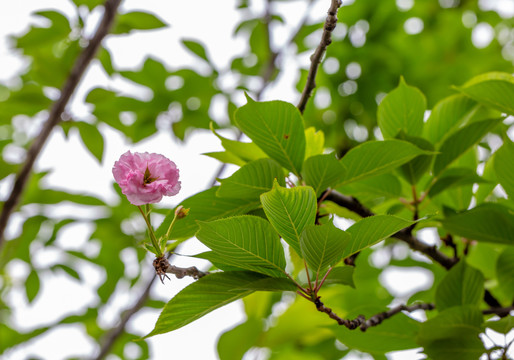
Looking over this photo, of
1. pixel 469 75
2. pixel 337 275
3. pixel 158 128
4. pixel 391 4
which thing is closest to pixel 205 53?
pixel 158 128

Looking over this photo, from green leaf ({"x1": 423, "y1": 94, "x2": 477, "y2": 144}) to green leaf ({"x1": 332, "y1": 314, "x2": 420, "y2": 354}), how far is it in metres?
0.23

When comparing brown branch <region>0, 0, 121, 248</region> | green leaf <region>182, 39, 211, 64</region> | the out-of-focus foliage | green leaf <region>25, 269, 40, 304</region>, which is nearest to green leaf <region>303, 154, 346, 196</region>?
the out-of-focus foliage

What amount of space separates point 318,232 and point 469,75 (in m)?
0.97

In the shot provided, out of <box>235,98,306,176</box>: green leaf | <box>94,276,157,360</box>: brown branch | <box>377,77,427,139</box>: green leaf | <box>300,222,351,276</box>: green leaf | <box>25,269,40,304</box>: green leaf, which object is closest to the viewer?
<box>300,222,351,276</box>: green leaf

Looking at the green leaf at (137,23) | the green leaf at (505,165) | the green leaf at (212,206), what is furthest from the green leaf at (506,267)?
the green leaf at (137,23)

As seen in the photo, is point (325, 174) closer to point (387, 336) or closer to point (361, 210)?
point (361, 210)

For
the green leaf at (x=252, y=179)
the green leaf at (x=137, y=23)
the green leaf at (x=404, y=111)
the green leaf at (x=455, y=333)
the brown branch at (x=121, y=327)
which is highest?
the green leaf at (x=137, y=23)

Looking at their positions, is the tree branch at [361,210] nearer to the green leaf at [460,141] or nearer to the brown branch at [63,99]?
the green leaf at [460,141]

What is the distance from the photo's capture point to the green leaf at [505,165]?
0.51 metres

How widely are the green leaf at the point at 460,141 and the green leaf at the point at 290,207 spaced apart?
0.84 feet

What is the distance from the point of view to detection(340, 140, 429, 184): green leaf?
0.47 m

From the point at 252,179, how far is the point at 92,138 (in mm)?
569

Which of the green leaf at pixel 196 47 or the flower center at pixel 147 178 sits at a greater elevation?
the green leaf at pixel 196 47

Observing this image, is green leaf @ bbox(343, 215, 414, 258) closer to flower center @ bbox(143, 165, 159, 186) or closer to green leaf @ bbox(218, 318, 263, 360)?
flower center @ bbox(143, 165, 159, 186)
